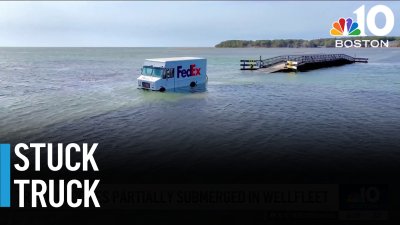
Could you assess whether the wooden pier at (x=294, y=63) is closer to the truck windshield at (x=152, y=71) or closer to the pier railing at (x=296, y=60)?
the pier railing at (x=296, y=60)

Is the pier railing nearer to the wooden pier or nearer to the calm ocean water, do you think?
the wooden pier

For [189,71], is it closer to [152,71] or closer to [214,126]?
[152,71]

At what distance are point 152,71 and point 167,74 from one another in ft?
5.61

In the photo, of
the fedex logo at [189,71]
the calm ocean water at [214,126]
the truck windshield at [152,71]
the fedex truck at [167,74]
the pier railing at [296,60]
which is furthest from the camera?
the pier railing at [296,60]

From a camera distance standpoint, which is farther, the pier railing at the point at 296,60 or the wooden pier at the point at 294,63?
the pier railing at the point at 296,60

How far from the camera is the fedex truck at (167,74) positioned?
3441 cm

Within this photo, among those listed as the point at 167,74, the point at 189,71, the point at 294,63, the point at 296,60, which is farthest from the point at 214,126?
the point at 296,60

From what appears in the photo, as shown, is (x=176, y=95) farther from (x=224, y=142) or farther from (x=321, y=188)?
(x=321, y=188)

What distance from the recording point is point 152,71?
3547 centimetres

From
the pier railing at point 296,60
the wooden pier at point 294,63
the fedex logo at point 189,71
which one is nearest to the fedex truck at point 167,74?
the fedex logo at point 189,71

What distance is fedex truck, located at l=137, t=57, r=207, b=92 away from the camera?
34406 mm

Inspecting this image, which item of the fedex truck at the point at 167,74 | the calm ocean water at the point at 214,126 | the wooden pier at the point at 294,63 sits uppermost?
the wooden pier at the point at 294,63

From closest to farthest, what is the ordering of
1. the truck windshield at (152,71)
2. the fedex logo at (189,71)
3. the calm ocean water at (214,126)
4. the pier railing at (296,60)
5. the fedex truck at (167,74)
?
the calm ocean water at (214,126), the fedex truck at (167,74), the truck windshield at (152,71), the fedex logo at (189,71), the pier railing at (296,60)

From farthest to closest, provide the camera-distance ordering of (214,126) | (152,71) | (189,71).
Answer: (189,71) < (152,71) < (214,126)
